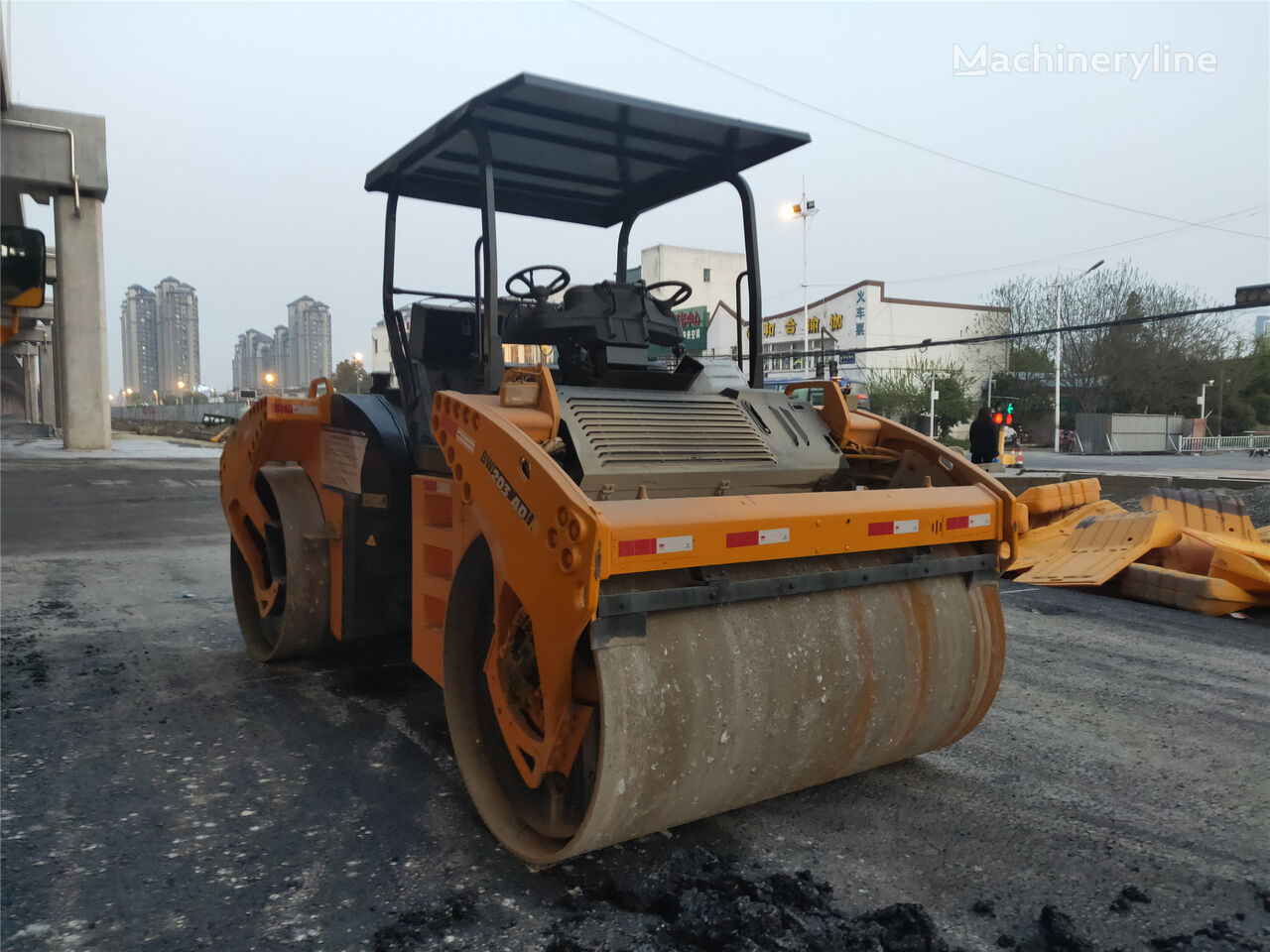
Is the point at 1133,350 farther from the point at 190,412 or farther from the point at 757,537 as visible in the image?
the point at 190,412

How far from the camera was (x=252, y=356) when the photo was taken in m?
146

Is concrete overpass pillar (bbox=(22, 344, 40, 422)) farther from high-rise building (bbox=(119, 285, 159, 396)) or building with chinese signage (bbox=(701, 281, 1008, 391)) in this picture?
high-rise building (bbox=(119, 285, 159, 396))

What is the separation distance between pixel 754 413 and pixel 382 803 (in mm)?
2037

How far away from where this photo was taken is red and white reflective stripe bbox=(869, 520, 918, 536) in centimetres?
291

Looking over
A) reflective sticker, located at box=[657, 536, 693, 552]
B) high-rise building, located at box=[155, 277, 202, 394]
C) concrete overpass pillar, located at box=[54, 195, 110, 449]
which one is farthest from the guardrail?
high-rise building, located at box=[155, 277, 202, 394]

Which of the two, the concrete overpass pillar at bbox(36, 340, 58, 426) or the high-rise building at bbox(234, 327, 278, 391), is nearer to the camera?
the concrete overpass pillar at bbox(36, 340, 58, 426)

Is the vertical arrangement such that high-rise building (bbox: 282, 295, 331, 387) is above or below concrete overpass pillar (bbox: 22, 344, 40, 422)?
above

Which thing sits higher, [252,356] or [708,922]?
[252,356]

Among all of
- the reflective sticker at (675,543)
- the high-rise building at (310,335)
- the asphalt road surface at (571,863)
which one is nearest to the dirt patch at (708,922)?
the asphalt road surface at (571,863)

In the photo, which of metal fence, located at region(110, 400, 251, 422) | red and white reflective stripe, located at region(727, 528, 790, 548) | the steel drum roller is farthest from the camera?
metal fence, located at region(110, 400, 251, 422)

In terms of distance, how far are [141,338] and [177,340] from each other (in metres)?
6.56

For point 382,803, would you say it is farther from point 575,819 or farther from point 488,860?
point 575,819

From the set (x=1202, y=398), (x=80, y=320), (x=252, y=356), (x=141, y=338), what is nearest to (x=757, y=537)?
(x=80, y=320)

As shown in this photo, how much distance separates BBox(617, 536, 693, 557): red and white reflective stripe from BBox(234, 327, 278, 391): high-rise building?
478 ft
